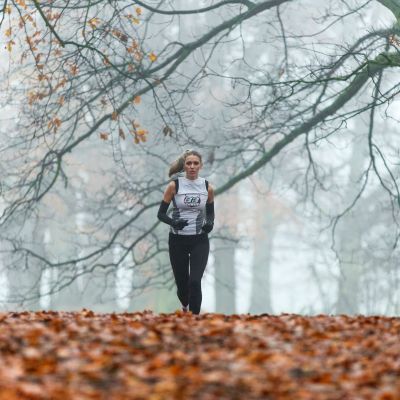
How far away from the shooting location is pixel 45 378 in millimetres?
5941

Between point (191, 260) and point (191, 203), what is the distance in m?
0.58

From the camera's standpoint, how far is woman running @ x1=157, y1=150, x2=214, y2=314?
1013 cm

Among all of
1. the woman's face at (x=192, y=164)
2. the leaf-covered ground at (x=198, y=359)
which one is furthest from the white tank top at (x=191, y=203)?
the leaf-covered ground at (x=198, y=359)

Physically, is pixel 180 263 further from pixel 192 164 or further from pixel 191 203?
pixel 192 164

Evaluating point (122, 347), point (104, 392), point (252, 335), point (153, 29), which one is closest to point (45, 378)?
point (104, 392)

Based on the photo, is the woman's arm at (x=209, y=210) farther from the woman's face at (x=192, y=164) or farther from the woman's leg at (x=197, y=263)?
the woman's face at (x=192, y=164)

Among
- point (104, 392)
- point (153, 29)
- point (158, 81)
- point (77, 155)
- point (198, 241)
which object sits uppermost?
point (153, 29)

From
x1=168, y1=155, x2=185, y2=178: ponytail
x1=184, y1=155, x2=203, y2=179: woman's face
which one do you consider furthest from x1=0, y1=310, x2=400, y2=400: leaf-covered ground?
x1=168, y1=155, x2=185, y2=178: ponytail

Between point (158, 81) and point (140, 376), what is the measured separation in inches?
356

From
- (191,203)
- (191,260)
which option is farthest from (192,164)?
(191,260)

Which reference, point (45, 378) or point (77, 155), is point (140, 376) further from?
point (77, 155)

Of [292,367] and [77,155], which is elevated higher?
[77,155]

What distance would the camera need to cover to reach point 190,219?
1016 cm

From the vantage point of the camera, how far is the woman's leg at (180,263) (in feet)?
33.7
